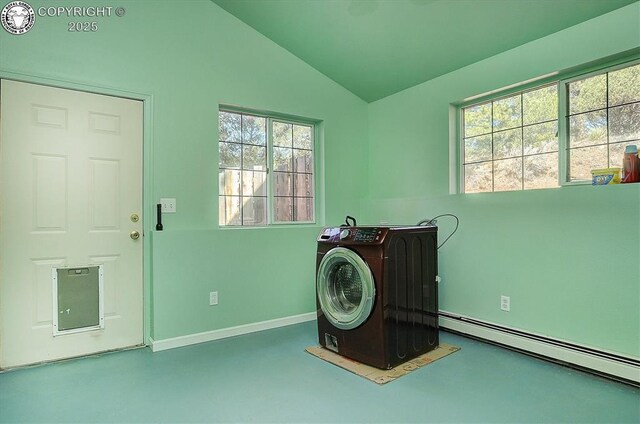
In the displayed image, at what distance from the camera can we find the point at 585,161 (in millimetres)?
A: 2543

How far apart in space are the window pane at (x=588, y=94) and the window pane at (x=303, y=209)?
2.42m

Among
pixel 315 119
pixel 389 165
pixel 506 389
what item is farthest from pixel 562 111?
pixel 315 119

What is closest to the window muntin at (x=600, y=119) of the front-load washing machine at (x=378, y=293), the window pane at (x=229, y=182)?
the front-load washing machine at (x=378, y=293)

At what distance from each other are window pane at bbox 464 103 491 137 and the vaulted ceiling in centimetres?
40

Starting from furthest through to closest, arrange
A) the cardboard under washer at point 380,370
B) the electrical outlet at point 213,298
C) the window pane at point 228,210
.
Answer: the window pane at point 228,210, the electrical outlet at point 213,298, the cardboard under washer at point 380,370

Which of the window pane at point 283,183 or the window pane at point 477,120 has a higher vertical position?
the window pane at point 477,120

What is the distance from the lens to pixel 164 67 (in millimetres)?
2986

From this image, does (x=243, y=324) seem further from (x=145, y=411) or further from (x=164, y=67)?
(x=164, y=67)

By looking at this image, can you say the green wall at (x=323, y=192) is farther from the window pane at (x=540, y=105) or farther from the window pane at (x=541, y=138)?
the window pane at (x=541, y=138)

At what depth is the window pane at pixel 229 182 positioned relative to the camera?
3.33 m

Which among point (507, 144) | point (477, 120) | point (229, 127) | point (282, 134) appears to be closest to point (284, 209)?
point (282, 134)

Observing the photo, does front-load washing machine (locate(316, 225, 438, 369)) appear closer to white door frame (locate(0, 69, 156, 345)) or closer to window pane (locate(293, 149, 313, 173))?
window pane (locate(293, 149, 313, 173))

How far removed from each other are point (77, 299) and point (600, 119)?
3.93 meters

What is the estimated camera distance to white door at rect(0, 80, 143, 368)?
2492 mm
